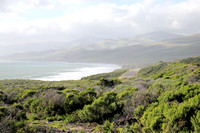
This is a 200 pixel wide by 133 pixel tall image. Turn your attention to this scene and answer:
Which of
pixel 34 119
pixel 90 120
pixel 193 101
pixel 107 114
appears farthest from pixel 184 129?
pixel 34 119

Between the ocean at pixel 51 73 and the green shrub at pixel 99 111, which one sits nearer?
the green shrub at pixel 99 111

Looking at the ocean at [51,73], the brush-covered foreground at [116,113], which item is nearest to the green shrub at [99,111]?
the brush-covered foreground at [116,113]

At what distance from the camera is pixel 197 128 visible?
418cm

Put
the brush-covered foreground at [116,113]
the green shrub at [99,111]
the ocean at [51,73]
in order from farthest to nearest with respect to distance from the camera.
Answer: the ocean at [51,73]
the green shrub at [99,111]
the brush-covered foreground at [116,113]

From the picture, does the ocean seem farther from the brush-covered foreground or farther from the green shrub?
the green shrub

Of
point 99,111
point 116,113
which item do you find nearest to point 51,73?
point 99,111

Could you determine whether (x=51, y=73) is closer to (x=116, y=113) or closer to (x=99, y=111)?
(x=99, y=111)

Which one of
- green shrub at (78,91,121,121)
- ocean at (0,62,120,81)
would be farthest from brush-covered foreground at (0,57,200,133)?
ocean at (0,62,120,81)

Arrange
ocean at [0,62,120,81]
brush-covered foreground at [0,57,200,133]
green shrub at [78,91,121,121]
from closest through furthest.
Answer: brush-covered foreground at [0,57,200,133]
green shrub at [78,91,121,121]
ocean at [0,62,120,81]

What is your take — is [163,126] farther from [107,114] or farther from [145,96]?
[107,114]

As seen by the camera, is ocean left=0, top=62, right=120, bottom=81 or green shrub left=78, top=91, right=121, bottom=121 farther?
ocean left=0, top=62, right=120, bottom=81

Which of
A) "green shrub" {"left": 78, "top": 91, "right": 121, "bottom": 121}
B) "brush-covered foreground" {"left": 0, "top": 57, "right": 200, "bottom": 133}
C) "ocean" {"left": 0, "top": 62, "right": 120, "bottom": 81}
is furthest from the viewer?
"ocean" {"left": 0, "top": 62, "right": 120, "bottom": 81}

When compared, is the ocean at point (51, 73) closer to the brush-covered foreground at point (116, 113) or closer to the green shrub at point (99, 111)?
the brush-covered foreground at point (116, 113)

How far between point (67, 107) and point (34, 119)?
1.73 meters
